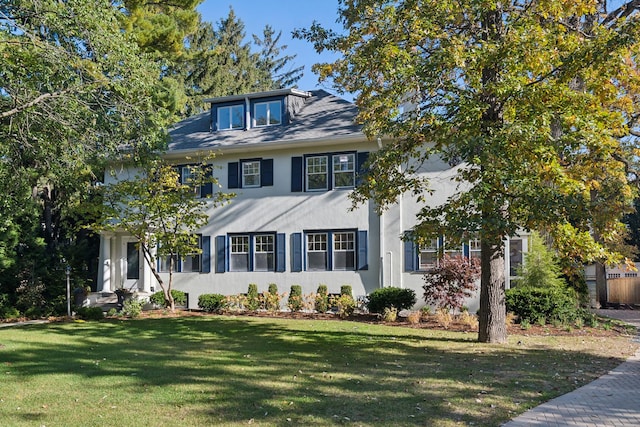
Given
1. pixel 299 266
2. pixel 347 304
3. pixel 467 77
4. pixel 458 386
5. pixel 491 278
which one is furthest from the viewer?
pixel 299 266

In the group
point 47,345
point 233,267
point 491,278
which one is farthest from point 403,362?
point 233,267

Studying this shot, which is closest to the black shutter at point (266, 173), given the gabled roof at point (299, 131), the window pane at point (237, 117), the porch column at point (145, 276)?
the gabled roof at point (299, 131)

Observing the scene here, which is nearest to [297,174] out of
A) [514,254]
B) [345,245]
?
[345,245]

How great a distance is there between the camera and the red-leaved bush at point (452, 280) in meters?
15.7

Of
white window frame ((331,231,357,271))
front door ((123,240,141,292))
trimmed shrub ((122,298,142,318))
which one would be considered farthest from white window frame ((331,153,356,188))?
front door ((123,240,141,292))

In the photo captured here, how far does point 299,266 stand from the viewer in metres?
20.1

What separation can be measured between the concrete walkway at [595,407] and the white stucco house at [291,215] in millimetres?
9955

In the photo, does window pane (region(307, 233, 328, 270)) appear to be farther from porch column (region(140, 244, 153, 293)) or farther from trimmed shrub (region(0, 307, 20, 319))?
trimmed shrub (region(0, 307, 20, 319))

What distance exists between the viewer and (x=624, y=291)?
28.5 meters

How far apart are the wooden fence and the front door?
2261 cm

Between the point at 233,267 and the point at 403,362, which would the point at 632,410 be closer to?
the point at 403,362

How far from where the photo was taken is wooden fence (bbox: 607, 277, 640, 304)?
28.4 metres

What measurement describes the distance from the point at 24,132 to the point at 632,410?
11.3 meters

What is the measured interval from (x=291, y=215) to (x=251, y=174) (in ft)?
7.39
